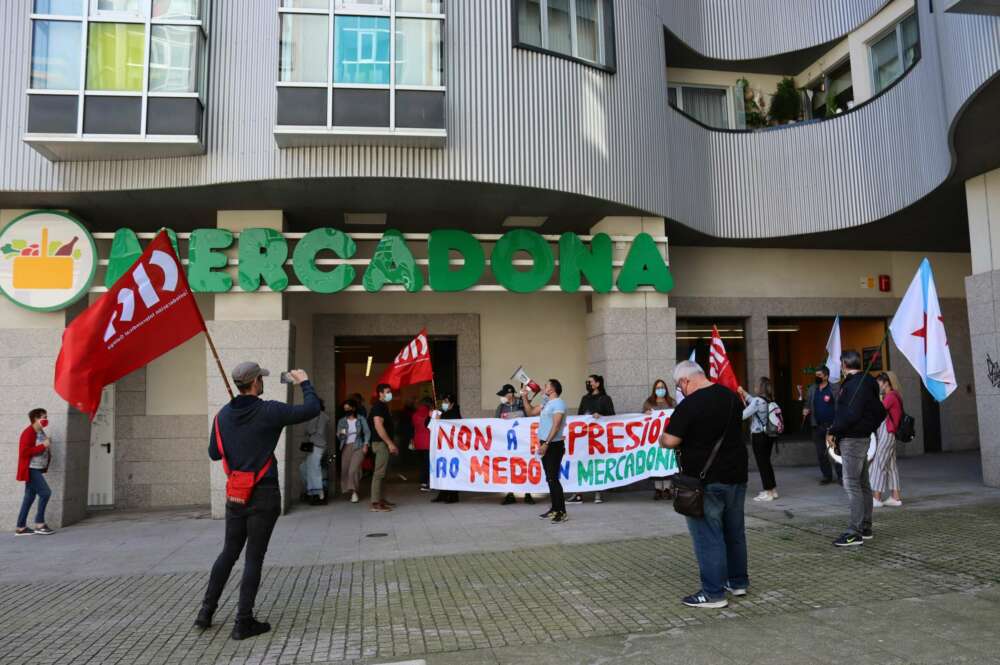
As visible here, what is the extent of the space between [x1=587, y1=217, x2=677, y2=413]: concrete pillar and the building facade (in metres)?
0.04

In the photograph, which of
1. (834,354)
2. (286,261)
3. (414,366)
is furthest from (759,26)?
(286,261)

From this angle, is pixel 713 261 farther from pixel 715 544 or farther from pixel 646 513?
pixel 715 544

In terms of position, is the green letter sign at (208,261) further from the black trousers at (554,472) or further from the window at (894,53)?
the window at (894,53)

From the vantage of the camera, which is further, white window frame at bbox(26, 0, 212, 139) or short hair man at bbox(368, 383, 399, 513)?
short hair man at bbox(368, 383, 399, 513)

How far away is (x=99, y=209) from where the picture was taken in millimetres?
12188

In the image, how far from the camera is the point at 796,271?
1633cm

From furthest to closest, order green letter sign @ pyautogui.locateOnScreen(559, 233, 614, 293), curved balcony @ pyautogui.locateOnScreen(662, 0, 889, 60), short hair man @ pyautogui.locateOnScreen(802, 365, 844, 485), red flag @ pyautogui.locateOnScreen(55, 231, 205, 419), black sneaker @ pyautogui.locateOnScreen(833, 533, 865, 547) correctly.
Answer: curved balcony @ pyautogui.locateOnScreen(662, 0, 889, 60)
green letter sign @ pyautogui.locateOnScreen(559, 233, 614, 293)
short hair man @ pyautogui.locateOnScreen(802, 365, 844, 485)
black sneaker @ pyautogui.locateOnScreen(833, 533, 865, 547)
red flag @ pyautogui.locateOnScreen(55, 231, 205, 419)

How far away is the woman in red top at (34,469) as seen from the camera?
35.4ft

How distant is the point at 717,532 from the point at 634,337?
754 cm

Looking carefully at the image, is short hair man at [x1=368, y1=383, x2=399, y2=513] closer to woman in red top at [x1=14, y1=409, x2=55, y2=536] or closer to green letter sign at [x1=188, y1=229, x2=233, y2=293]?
green letter sign at [x1=188, y1=229, x2=233, y2=293]

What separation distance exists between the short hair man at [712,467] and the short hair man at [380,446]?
254 inches

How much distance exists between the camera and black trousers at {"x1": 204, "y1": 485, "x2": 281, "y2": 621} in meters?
5.55

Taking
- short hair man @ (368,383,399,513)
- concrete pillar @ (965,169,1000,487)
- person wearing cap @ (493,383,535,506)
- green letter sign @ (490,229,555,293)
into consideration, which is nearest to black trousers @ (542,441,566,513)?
person wearing cap @ (493,383,535,506)

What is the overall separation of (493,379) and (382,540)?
586cm
